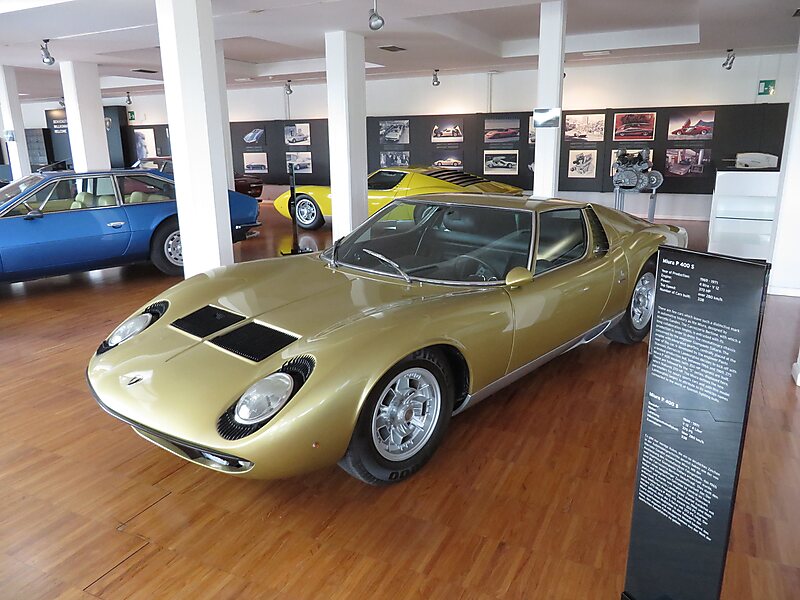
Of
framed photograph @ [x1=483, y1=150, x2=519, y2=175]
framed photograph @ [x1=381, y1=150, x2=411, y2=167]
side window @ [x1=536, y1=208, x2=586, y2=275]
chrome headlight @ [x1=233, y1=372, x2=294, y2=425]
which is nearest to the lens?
chrome headlight @ [x1=233, y1=372, x2=294, y2=425]

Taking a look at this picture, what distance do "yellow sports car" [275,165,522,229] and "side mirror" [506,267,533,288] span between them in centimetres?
628

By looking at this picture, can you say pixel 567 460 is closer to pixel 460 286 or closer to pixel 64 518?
pixel 460 286

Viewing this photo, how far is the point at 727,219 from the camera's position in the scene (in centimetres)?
787

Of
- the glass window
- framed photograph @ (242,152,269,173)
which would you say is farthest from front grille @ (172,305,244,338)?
framed photograph @ (242,152,269,173)

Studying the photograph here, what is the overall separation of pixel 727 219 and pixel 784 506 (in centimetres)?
624

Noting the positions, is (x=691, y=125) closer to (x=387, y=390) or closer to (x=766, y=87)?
(x=766, y=87)

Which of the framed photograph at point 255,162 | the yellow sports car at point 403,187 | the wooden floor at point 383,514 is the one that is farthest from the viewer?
the framed photograph at point 255,162

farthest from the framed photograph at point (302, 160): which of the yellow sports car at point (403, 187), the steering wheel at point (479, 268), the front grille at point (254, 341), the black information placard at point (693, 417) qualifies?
the black information placard at point (693, 417)

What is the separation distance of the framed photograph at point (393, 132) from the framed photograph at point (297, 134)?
2300mm

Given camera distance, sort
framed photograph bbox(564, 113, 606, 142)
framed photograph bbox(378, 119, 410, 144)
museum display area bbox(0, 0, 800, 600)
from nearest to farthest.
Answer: museum display area bbox(0, 0, 800, 600) < framed photograph bbox(564, 113, 606, 142) < framed photograph bbox(378, 119, 410, 144)

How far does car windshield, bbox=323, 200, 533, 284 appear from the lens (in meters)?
3.31

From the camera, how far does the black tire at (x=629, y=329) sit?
14.3 feet

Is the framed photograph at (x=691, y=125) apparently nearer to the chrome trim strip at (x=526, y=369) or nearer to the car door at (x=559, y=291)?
the chrome trim strip at (x=526, y=369)

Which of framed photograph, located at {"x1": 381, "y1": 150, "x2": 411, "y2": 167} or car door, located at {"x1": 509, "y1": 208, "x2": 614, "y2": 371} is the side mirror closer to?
car door, located at {"x1": 509, "y1": 208, "x2": 614, "y2": 371}
